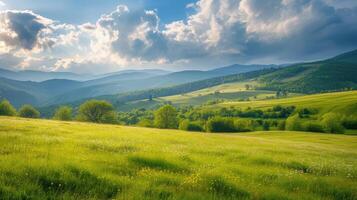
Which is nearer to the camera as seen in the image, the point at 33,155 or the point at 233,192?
the point at 233,192

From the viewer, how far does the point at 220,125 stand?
431 ft

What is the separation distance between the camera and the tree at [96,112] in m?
109

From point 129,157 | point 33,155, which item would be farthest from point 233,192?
point 33,155

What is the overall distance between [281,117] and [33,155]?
17754 centimetres

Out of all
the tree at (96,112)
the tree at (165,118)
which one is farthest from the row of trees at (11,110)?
the tree at (165,118)

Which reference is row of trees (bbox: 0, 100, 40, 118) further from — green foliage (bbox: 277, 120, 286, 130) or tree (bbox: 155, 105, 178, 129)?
green foliage (bbox: 277, 120, 286, 130)

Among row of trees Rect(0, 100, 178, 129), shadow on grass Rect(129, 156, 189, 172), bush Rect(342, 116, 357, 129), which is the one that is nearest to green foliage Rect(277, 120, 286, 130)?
bush Rect(342, 116, 357, 129)

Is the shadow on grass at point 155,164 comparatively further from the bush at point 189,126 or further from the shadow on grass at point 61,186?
the bush at point 189,126

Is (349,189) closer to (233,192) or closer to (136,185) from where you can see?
(233,192)

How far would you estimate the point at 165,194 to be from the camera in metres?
7.68

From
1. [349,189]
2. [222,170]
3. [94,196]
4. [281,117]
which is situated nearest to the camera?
[94,196]

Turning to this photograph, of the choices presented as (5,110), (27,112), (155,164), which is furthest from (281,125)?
(155,164)

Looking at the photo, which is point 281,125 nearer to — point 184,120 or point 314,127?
point 314,127

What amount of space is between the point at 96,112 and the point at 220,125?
6150 centimetres
